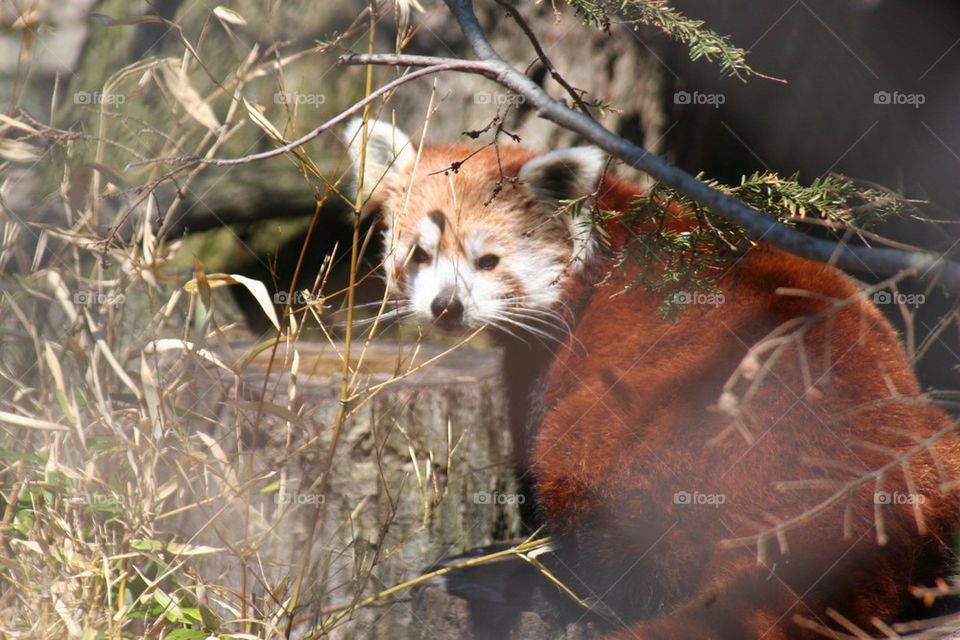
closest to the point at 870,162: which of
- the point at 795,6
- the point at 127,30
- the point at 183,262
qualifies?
the point at 795,6

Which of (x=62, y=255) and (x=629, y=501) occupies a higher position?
(x=62, y=255)

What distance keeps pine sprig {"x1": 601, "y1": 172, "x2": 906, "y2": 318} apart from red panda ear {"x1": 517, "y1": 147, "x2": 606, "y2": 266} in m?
0.48

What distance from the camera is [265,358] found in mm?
3201

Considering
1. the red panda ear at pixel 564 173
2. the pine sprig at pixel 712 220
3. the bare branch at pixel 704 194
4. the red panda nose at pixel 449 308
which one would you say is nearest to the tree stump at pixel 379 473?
the red panda nose at pixel 449 308

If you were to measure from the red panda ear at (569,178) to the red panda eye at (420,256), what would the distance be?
16.3 inches

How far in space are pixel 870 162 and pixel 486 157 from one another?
4.58ft

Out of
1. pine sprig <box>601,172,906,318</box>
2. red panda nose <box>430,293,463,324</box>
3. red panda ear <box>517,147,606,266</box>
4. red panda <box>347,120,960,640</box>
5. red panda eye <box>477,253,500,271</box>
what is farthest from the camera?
red panda eye <box>477,253,500,271</box>

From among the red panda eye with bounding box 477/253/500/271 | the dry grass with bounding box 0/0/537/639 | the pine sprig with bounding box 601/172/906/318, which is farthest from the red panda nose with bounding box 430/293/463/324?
the pine sprig with bounding box 601/172/906/318

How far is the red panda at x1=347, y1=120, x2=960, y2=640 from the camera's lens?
6.24ft

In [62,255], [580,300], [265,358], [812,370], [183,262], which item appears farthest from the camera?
[183,262]

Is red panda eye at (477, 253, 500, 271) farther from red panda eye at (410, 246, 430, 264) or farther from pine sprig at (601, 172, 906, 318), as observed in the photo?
pine sprig at (601, 172, 906, 318)

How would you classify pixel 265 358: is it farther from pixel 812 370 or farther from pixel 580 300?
pixel 812 370

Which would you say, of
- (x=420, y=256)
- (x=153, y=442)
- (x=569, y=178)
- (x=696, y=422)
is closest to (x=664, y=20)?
(x=569, y=178)

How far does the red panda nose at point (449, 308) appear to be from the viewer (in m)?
2.66
